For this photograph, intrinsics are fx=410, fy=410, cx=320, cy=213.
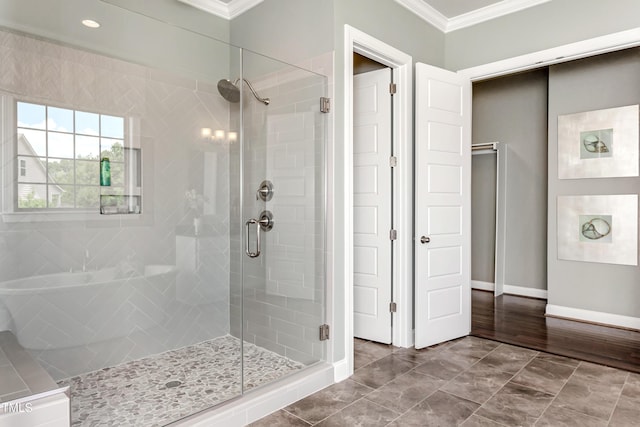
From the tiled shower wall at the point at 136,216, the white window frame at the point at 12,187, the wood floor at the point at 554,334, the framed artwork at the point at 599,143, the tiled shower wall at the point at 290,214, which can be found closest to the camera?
the white window frame at the point at 12,187

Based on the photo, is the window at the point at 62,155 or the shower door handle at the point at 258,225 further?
the shower door handle at the point at 258,225

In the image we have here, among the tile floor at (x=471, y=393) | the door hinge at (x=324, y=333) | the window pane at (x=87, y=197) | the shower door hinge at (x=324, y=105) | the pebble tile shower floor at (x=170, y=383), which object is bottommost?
the tile floor at (x=471, y=393)

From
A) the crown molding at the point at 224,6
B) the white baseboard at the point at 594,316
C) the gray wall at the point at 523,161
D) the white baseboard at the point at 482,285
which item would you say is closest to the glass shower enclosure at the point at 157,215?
the crown molding at the point at 224,6

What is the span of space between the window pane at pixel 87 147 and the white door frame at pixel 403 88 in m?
1.54

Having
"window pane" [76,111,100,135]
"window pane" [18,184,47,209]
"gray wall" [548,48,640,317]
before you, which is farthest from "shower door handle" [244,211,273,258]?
"gray wall" [548,48,640,317]

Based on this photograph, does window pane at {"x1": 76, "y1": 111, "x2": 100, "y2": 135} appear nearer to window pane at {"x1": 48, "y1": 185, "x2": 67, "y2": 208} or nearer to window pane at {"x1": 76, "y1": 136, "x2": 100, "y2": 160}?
window pane at {"x1": 76, "y1": 136, "x2": 100, "y2": 160}

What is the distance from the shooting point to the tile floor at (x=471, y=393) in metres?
2.30

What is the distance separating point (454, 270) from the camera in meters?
3.62

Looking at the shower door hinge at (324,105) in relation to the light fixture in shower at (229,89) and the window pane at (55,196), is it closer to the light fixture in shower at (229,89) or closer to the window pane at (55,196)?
the light fixture in shower at (229,89)

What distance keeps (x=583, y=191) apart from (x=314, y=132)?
10.2 ft

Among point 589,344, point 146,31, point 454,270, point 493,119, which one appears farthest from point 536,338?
point 146,31

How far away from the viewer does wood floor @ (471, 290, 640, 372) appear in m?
3.24

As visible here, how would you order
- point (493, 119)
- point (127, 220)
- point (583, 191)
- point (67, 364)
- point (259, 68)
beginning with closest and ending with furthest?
1. point (67, 364)
2. point (127, 220)
3. point (259, 68)
4. point (583, 191)
5. point (493, 119)

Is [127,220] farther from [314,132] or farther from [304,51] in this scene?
[304,51]
